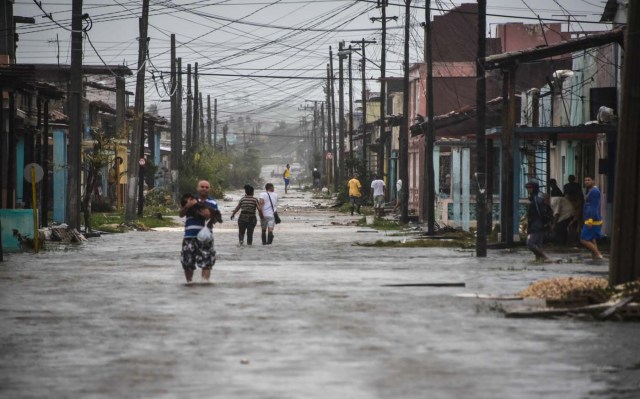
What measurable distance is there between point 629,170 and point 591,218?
8441 mm

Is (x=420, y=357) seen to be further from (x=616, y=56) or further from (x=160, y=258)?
(x=616, y=56)

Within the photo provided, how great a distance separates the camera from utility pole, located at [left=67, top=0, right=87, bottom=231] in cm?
3606

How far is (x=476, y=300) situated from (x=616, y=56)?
17924mm

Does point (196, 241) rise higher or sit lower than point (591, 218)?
lower

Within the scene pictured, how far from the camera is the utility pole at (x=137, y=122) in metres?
43.5

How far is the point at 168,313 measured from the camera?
54.7ft

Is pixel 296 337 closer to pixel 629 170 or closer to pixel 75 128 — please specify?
pixel 629 170

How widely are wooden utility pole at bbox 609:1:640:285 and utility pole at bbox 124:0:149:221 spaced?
26578mm

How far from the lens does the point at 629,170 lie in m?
18.6

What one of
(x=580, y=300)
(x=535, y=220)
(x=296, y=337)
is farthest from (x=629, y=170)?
(x=535, y=220)

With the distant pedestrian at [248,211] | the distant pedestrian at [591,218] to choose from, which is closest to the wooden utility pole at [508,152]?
the distant pedestrian at [591,218]

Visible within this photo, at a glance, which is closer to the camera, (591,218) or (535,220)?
(535,220)

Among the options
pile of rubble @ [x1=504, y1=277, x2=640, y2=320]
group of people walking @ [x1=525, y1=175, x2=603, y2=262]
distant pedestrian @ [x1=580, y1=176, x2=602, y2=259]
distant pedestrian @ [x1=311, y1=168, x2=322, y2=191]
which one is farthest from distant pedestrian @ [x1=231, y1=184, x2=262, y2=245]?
distant pedestrian @ [x1=311, y1=168, x2=322, y2=191]

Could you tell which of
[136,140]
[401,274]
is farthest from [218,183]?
[401,274]
